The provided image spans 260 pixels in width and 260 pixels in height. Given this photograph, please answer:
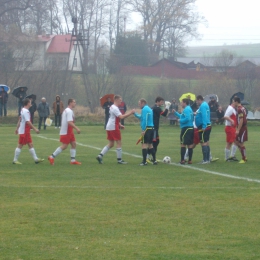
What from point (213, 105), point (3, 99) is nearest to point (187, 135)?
point (213, 105)

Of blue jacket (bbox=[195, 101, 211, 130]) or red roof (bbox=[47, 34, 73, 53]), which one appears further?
red roof (bbox=[47, 34, 73, 53])

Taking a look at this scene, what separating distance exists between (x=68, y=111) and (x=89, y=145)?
724 centimetres

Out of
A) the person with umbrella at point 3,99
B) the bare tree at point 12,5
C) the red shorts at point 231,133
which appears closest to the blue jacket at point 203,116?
the red shorts at point 231,133

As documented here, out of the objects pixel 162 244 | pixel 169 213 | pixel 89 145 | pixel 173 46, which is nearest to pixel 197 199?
pixel 169 213

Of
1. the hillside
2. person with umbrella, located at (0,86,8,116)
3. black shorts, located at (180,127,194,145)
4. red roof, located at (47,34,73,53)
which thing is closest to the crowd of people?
black shorts, located at (180,127,194,145)

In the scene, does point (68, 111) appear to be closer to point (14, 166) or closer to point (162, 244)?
Result: point (14, 166)

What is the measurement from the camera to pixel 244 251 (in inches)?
281

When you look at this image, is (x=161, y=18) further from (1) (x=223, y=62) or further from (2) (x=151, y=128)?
A: (2) (x=151, y=128)

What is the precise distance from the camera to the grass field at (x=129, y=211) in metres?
7.27

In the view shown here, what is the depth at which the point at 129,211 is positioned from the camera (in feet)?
31.2

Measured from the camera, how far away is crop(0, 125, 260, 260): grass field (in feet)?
23.8

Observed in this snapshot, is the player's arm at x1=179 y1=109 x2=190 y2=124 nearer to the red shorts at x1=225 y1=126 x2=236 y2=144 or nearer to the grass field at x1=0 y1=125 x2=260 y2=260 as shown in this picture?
the grass field at x1=0 y1=125 x2=260 y2=260

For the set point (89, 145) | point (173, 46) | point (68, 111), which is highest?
point (173, 46)

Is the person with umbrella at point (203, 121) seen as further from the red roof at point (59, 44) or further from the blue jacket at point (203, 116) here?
the red roof at point (59, 44)
